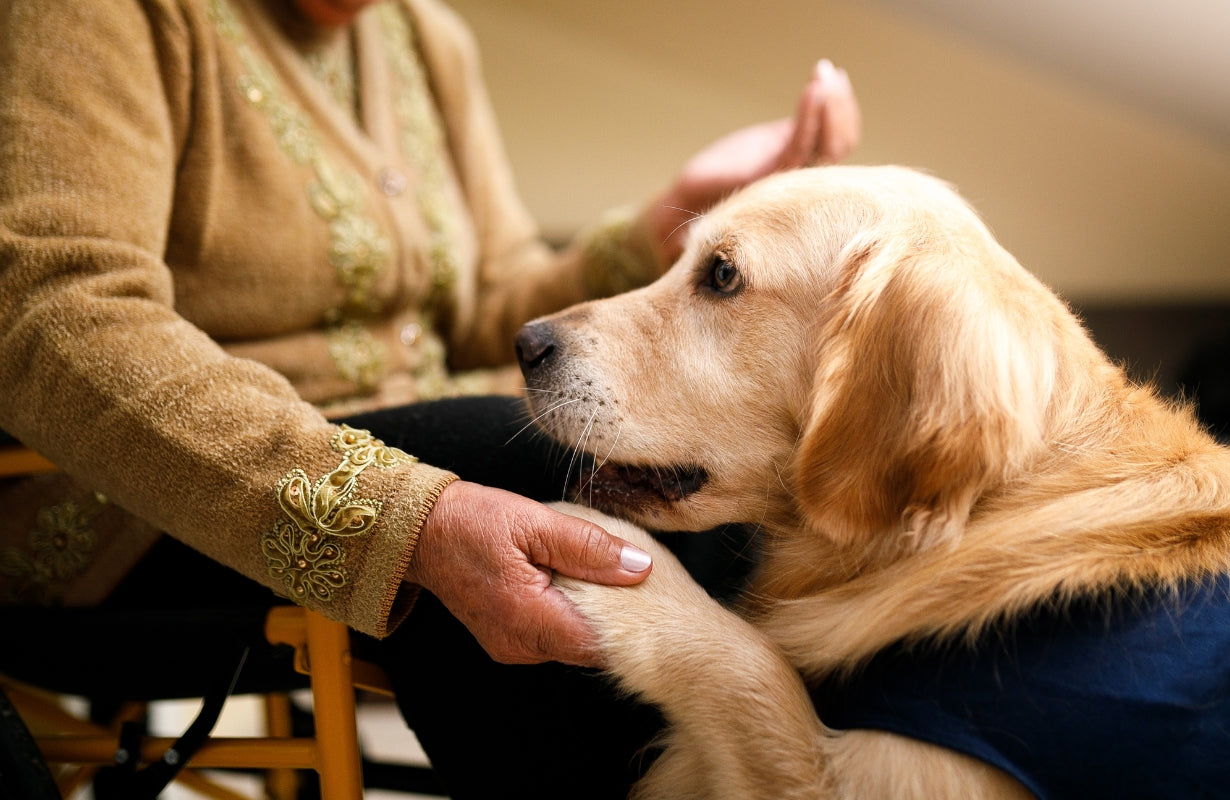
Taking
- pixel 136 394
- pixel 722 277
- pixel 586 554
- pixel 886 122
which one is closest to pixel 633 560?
pixel 586 554

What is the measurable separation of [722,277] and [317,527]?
444 millimetres

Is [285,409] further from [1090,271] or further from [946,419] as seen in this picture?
[1090,271]

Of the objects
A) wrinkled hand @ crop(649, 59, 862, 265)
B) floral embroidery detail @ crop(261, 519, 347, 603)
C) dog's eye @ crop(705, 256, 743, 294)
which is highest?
wrinkled hand @ crop(649, 59, 862, 265)

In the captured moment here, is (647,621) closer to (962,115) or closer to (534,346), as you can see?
(534,346)

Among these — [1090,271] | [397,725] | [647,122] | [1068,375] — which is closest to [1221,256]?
[1090,271]

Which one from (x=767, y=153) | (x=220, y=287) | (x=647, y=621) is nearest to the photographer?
(x=647, y=621)

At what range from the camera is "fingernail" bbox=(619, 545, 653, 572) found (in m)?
0.69

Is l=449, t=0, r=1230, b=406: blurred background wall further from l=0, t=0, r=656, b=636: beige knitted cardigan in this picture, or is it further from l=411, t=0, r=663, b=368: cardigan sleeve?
l=0, t=0, r=656, b=636: beige knitted cardigan

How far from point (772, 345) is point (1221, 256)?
232cm

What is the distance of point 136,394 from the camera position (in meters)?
0.71

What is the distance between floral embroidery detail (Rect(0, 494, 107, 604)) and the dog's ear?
2.36 feet

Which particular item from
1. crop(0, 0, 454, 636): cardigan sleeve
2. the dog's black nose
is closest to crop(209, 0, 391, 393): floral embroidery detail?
crop(0, 0, 454, 636): cardigan sleeve

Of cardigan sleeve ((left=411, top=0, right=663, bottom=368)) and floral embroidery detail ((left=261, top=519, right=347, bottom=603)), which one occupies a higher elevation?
cardigan sleeve ((left=411, top=0, right=663, bottom=368))

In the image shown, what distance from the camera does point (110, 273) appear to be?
2.45 ft
